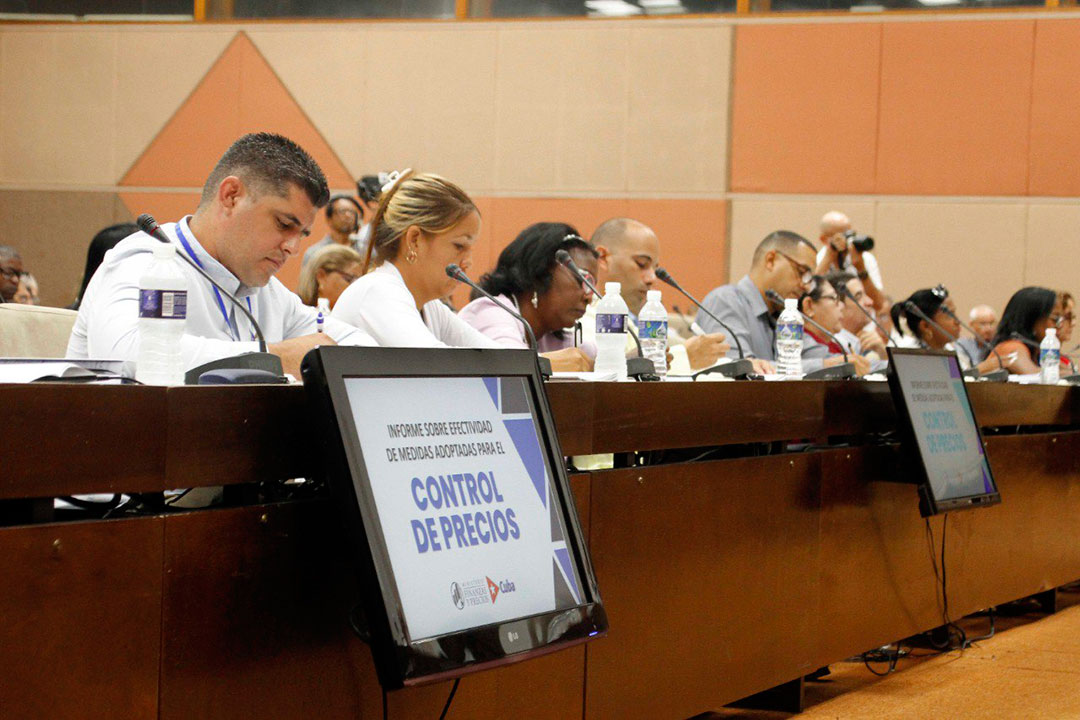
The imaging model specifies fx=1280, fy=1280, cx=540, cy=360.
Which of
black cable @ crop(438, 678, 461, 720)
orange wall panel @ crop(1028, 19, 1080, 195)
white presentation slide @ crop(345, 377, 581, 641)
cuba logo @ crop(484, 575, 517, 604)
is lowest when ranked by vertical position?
black cable @ crop(438, 678, 461, 720)

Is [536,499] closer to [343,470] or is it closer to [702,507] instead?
[343,470]

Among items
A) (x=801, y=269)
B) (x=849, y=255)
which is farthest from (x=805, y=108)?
(x=801, y=269)

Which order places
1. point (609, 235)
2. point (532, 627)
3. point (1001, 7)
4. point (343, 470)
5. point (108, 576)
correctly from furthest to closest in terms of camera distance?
point (1001, 7) → point (609, 235) → point (532, 627) → point (343, 470) → point (108, 576)

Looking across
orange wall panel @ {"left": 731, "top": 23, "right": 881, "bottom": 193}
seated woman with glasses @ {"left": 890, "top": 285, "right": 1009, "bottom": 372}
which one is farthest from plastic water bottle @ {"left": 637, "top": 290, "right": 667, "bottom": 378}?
orange wall panel @ {"left": 731, "top": 23, "right": 881, "bottom": 193}

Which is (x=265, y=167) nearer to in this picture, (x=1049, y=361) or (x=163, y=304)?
(x=163, y=304)

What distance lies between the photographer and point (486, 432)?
5.29 ft

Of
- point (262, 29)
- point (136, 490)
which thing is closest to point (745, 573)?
point (136, 490)

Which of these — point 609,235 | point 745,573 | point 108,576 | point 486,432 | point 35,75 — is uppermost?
point 35,75

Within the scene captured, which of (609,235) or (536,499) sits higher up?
(609,235)

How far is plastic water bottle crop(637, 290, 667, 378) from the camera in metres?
3.05

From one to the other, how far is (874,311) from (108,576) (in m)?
5.62

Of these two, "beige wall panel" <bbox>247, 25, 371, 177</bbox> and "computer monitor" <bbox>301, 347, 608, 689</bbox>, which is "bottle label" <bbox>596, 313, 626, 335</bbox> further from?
"beige wall panel" <bbox>247, 25, 371, 177</bbox>

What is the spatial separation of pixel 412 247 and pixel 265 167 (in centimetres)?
62

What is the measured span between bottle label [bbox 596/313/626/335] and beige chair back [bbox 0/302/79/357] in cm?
118
